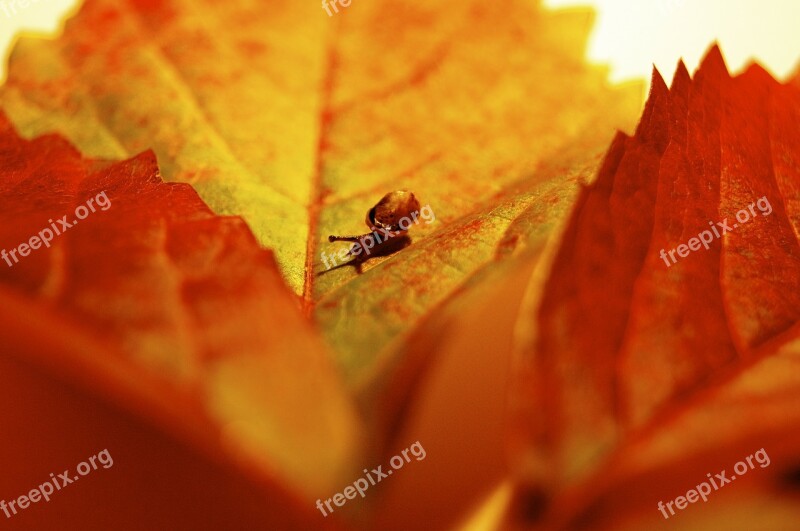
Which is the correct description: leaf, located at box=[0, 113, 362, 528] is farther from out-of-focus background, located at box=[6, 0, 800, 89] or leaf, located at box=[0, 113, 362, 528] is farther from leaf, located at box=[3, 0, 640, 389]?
out-of-focus background, located at box=[6, 0, 800, 89]

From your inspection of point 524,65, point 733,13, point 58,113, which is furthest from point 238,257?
point 733,13

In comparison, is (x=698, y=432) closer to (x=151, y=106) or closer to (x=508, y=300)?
(x=508, y=300)

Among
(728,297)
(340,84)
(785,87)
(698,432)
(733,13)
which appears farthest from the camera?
(733,13)

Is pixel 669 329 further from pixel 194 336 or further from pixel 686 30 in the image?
pixel 686 30

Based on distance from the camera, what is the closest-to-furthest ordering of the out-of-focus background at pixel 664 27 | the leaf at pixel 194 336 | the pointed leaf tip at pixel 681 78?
the leaf at pixel 194 336 → the pointed leaf tip at pixel 681 78 → the out-of-focus background at pixel 664 27

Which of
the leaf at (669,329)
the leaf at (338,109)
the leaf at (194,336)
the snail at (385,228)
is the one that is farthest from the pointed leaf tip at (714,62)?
the leaf at (194,336)

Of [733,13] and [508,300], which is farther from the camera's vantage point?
[733,13]

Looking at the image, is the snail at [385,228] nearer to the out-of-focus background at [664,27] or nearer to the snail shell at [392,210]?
the snail shell at [392,210]
